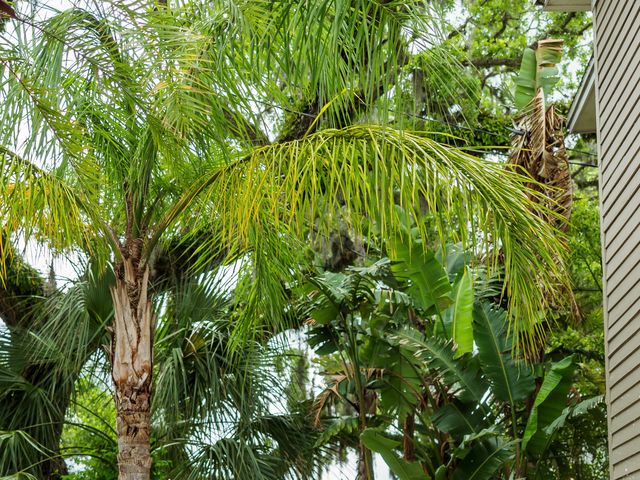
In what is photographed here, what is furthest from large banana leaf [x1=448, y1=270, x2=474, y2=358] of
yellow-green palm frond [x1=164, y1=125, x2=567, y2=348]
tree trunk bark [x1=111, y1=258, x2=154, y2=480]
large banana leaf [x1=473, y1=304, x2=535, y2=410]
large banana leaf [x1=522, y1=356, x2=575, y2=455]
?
tree trunk bark [x1=111, y1=258, x2=154, y2=480]

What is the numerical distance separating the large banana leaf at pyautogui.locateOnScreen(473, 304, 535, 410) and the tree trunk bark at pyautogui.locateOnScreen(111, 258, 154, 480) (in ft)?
11.1

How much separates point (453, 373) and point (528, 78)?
125 inches

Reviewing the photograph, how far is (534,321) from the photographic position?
5262mm

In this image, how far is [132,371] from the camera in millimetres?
6246

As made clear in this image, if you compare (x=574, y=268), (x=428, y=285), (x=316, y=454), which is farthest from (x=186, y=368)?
(x=574, y=268)

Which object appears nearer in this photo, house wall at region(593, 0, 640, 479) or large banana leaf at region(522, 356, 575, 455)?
house wall at region(593, 0, 640, 479)

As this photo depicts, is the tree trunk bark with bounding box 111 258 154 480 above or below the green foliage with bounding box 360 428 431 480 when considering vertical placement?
above

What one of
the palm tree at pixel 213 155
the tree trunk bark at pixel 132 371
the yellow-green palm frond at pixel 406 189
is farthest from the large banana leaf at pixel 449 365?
the tree trunk bark at pixel 132 371

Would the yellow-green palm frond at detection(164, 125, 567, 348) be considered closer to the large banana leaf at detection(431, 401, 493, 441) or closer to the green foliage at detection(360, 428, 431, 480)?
the green foliage at detection(360, 428, 431, 480)

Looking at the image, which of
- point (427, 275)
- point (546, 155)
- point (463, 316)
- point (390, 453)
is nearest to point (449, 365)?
point (463, 316)

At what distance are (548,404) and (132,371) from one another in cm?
400

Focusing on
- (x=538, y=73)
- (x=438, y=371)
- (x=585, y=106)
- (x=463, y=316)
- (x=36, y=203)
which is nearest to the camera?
(x=36, y=203)

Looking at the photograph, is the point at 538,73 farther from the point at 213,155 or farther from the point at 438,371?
the point at 213,155

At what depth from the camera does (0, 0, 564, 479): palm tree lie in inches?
185
